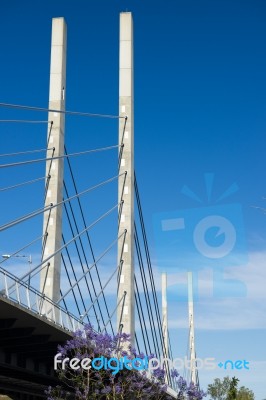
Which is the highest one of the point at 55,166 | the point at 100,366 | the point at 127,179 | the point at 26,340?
the point at 127,179

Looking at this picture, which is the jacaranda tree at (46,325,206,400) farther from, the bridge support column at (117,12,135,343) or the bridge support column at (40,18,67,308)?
the bridge support column at (117,12,135,343)

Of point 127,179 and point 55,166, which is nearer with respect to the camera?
point 55,166

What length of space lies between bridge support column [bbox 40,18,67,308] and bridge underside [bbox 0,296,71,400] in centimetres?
291

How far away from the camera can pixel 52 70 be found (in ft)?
126

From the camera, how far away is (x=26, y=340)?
28.5 metres

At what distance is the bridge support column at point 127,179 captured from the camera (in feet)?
128

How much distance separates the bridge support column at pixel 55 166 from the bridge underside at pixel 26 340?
9.56 feet

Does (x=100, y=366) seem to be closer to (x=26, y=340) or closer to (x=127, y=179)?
(x=26, y=340)

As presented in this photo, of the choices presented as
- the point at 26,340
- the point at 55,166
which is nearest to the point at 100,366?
the point at 26,340

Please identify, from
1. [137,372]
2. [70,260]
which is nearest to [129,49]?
[70,260]

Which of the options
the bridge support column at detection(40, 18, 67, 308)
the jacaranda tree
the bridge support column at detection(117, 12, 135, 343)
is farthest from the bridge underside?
the bridge support column at detection(117, 12, 135, 343)

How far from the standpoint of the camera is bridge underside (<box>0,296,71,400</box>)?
23986mm

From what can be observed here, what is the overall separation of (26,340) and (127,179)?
1426 cm

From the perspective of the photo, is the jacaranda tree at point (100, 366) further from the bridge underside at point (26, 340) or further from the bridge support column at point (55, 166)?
the bridge support column at point (55, 166)
